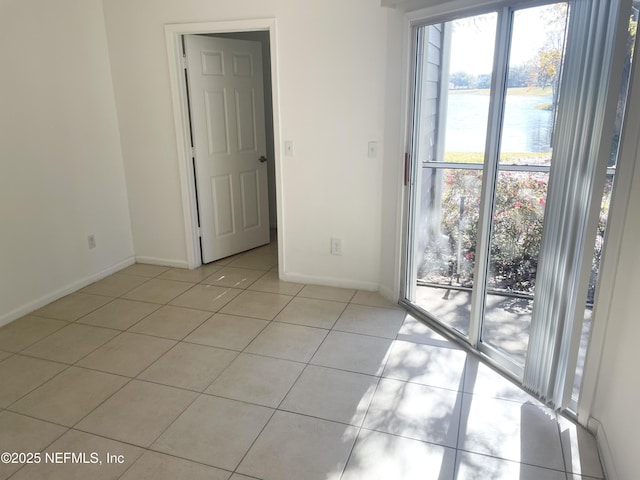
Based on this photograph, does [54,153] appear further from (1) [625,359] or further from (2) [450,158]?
(1) [625,359]

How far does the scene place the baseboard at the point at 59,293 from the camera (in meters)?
3.40

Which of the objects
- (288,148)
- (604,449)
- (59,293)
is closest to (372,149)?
(288,148)

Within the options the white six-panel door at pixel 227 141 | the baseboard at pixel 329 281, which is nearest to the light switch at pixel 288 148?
the white six-panel door at pixel 227 141

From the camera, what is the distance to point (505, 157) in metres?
2.60

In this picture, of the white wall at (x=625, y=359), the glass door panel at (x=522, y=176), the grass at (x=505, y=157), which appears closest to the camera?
the white wall at (x=625, y=359)

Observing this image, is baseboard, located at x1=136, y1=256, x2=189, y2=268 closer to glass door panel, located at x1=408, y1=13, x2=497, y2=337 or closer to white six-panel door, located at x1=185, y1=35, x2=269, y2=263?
white six-panel door, located at x1=185, y1=35, x2=269, y2=263

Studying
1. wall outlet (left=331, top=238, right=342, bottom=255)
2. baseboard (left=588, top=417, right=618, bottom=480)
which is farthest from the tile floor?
wall outlet (left=331, top=238, right=342, bottom=255)

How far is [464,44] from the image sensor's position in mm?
2818

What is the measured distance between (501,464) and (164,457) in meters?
1.44

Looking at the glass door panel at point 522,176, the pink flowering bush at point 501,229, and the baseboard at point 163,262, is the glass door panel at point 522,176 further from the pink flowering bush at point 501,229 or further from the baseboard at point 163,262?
the baseboard at point 163,262

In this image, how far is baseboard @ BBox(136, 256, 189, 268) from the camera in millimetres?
4418

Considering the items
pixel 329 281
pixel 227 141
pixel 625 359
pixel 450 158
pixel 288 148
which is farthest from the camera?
pixel 227 141

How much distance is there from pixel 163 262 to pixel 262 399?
7.78 ft

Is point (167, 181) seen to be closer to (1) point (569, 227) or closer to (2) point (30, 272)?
(2) point (30, 272)
